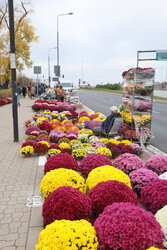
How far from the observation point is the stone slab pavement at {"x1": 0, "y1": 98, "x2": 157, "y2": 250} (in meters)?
3.21

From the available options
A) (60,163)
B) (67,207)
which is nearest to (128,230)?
(67,207)

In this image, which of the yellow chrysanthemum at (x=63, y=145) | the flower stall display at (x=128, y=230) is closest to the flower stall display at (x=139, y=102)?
the yellow chrysanthemum at (x=63, y=145)

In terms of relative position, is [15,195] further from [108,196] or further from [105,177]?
[108,196]

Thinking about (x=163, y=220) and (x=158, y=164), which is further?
(x=158, y=164)

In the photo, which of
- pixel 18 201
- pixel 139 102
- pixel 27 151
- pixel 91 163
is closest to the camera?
pixel 18 201

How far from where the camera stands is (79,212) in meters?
3.08

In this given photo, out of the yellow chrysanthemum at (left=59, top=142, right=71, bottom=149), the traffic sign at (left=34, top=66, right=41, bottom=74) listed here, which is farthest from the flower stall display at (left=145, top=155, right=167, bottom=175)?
the traffic sign at (left=34, top=66, right=41, bottom=74)

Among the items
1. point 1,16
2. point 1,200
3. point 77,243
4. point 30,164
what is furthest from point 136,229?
point 1,16

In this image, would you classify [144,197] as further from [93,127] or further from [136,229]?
[93,127]

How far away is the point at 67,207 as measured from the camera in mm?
3041

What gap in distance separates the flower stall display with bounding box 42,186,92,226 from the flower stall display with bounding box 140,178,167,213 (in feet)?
3.21

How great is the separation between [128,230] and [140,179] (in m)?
2.08

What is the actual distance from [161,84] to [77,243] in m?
52.2

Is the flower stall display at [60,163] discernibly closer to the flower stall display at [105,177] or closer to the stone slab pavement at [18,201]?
the stone slab pavement at [18,201]
